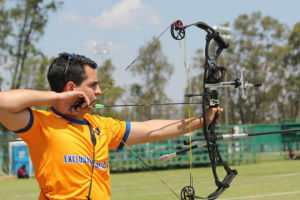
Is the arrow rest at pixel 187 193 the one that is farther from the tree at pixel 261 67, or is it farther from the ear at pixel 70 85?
the tree at pixel 261 67

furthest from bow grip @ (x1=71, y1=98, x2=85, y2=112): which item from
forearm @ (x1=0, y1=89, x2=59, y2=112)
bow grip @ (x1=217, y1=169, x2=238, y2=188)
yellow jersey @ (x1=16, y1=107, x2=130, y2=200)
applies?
bow grip @ (x1=217, y1=169, x2=238, y2=188)

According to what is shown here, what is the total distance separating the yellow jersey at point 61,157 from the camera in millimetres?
3080

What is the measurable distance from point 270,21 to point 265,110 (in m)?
10.0

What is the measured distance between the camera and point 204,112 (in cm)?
379

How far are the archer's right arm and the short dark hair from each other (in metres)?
0.26

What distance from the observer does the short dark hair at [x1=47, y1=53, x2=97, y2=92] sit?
3334mm

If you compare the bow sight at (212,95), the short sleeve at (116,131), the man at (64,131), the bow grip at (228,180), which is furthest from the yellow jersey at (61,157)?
the bow grip at (228,180)

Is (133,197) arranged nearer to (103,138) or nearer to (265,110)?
(103,138)

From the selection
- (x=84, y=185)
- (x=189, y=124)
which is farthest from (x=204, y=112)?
(x=84, y=185)

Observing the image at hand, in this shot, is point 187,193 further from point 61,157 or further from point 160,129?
point 61,157

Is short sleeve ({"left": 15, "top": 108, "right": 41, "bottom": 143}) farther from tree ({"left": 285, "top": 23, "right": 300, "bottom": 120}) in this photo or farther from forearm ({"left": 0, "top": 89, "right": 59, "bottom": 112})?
tree ({"left": 285, "top": 23, "right": 300, "bottom": 120})

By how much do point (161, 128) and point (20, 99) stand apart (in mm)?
1464

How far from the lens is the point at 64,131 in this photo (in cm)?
318

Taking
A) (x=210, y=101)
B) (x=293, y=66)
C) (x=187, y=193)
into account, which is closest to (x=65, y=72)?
(x=210, y=101)
